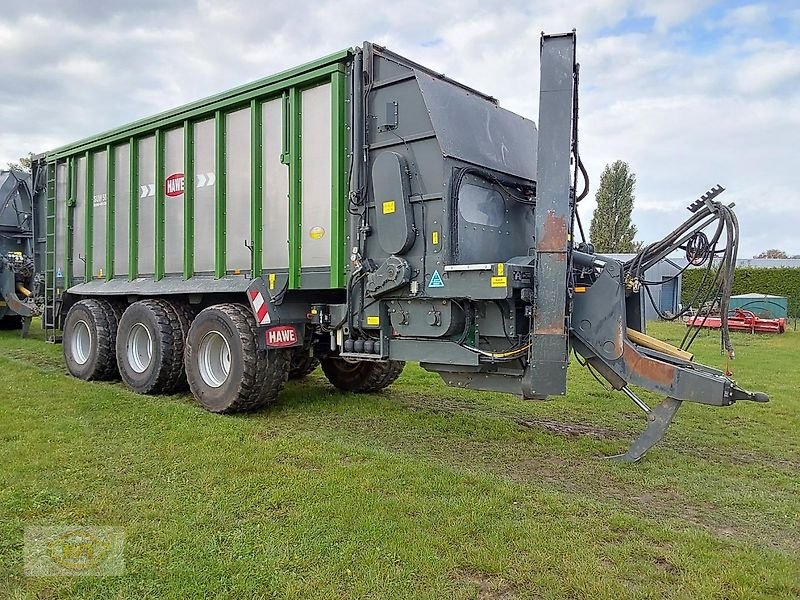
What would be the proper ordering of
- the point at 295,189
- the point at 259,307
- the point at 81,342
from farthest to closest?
the point at 81,342
the point at 259,307
the point at 295,189

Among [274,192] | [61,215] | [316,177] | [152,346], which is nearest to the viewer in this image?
[316,177]

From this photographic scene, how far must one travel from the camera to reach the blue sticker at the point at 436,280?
5.78m

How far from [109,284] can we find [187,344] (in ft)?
7.93

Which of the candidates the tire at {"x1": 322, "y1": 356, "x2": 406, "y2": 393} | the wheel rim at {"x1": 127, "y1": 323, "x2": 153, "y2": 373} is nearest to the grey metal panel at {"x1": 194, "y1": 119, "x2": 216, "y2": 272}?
the wheel rim at {"x1": 127, "y1": 323, "x2": 153, "y2": 373}

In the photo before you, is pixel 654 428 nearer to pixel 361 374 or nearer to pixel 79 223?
pixel 361 374

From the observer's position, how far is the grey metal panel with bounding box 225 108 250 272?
7512 mm

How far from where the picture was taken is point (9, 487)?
15.4 feet

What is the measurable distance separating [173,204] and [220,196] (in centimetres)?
104

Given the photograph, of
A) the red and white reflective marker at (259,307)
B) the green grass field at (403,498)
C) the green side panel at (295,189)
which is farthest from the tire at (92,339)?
the green side panel at (295,189)

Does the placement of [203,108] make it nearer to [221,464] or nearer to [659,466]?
[221,464]

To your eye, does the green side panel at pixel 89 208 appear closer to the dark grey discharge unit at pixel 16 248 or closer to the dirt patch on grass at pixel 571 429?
the dark grey discharge unit at pixel 16 248

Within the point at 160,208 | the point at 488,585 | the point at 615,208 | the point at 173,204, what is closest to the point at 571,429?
the point at 488,585

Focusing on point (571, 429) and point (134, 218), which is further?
point (134, 218)

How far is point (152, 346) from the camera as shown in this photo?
325 inches
